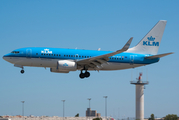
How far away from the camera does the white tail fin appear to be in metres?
65.2

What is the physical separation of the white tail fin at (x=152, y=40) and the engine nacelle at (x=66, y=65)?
14.6 m

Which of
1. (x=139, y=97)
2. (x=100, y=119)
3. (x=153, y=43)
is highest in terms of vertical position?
(x=153, y=43)

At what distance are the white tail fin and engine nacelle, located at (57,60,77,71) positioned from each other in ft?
48.0

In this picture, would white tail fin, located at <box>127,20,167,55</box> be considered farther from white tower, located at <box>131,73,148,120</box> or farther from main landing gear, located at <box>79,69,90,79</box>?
white tower, located at <box>131,73,148,120</box>

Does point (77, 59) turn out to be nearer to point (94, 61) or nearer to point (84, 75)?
point (94, 61)

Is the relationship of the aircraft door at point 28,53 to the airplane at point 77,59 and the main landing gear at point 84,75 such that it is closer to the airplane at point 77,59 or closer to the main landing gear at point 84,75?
the airplane at point 77,59

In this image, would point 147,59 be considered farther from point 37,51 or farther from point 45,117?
point 45,117

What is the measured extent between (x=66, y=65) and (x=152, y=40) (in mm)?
21041

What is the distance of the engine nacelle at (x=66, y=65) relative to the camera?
5509cm

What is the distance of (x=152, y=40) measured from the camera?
67375 millimetres

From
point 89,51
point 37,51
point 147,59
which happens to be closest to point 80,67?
point 89,51

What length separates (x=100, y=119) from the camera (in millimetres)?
97375

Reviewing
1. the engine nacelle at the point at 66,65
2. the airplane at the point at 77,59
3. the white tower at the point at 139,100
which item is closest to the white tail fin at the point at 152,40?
the airplane at the point at 77,59

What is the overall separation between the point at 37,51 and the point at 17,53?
3374mm
